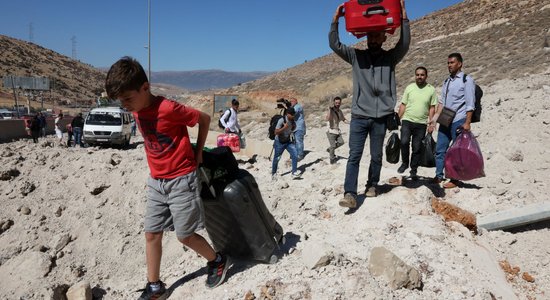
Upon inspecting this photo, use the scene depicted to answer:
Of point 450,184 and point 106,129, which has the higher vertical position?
point 450,184

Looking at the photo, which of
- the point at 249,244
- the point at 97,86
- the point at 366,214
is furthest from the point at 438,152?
the point at 97,86

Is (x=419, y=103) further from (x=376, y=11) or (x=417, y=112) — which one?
(x=376, y=11)

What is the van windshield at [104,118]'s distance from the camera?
15117 mm

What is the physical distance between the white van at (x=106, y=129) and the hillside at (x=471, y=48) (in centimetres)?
1361

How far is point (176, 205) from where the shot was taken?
284cm

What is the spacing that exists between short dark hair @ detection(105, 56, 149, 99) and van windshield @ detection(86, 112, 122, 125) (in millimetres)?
13283

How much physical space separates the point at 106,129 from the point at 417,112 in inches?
495

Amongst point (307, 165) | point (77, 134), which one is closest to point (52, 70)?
point (77, 134)

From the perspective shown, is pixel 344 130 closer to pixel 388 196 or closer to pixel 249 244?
pixel 388 196

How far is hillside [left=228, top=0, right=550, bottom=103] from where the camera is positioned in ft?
60.3

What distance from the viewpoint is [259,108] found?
3256 cm

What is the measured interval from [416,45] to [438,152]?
1318 inches

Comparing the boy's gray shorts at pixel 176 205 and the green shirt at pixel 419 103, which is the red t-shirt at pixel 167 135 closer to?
the boy's gray shorts at pixel 176 205

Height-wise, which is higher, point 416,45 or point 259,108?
point 416,45
